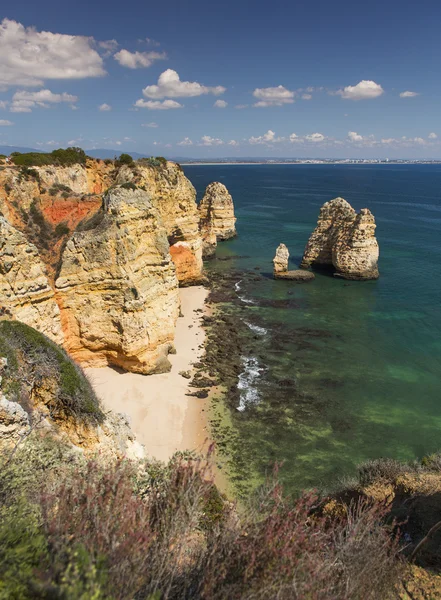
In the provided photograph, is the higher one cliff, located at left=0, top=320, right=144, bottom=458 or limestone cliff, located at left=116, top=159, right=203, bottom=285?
limestone cliff, located at left=116, top=159, right=203, bottom=285

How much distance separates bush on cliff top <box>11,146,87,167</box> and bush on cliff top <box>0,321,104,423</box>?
21.1 meters

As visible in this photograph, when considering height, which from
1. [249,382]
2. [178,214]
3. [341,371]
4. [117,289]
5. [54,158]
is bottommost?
[249,382]

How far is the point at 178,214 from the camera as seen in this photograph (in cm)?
3831

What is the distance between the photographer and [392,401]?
70.3 ft

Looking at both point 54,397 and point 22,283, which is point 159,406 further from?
point 54,397

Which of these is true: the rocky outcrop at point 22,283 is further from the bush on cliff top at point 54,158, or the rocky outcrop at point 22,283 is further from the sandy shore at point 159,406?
the bush on cliff top at point 54,158

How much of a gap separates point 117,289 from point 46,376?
9018mm

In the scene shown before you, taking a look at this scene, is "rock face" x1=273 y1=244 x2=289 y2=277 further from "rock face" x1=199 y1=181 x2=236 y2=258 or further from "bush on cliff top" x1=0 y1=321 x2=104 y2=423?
"bush on cliff top" x1=0 y1=321 x2=104 y2=423

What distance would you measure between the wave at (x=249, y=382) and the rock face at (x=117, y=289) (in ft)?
15.9

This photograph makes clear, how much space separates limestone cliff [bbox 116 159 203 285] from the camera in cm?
3625

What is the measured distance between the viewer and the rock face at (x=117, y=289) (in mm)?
18953

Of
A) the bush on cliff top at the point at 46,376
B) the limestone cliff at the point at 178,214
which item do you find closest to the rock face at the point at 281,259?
the limestone cliff at the point at 178,214

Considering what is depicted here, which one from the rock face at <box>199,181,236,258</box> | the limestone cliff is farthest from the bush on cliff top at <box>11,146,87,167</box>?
the rock face at <box>199,181,236,258</box>

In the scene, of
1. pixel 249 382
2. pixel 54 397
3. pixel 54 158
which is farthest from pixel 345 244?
pixel 54 397
